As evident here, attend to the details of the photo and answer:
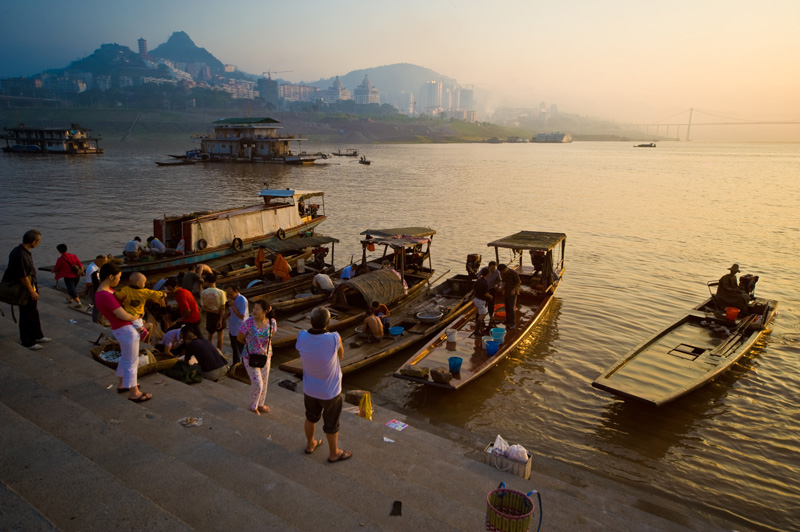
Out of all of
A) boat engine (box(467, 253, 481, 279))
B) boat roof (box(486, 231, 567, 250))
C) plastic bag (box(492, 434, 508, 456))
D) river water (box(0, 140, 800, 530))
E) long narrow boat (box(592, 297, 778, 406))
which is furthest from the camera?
boat engine (box(467, 253, 481, 279))

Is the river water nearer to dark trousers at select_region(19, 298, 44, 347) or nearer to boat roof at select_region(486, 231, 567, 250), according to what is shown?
boat roof at select_region(486, 231, 567, 250)

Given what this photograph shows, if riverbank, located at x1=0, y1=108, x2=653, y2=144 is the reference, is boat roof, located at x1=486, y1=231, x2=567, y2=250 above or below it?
below

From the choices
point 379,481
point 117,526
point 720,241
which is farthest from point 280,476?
point 720,241

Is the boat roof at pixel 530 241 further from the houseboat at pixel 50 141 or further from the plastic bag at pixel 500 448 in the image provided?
the houseboat at pixel 50 141

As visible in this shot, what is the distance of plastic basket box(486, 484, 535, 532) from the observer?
420cm

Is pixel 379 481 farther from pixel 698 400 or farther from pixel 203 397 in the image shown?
pixel 698 400

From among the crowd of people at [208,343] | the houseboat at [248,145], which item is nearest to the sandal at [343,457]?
the crowd of people at [208,343]

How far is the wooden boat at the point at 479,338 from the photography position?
983cm

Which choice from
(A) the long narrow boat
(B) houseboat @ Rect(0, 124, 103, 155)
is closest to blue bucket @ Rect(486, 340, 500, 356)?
(A) the long narrow boat

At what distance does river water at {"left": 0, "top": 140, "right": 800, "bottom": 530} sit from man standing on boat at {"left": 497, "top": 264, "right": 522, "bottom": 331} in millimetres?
1045

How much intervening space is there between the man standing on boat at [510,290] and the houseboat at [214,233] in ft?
28.4

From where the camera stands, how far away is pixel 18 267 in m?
7.36

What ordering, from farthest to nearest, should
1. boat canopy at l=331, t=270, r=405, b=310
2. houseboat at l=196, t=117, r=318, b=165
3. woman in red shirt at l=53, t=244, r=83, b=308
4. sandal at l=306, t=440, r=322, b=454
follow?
houseboat at l=196, t=117, r=318, b=165, boat canopy at l=331, t=270, r=405, b=310, woman in red shirt at l=53, t=244, r=83, b=308, sandal at l=306, t=440, r=322, b=454

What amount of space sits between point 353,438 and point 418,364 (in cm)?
421
